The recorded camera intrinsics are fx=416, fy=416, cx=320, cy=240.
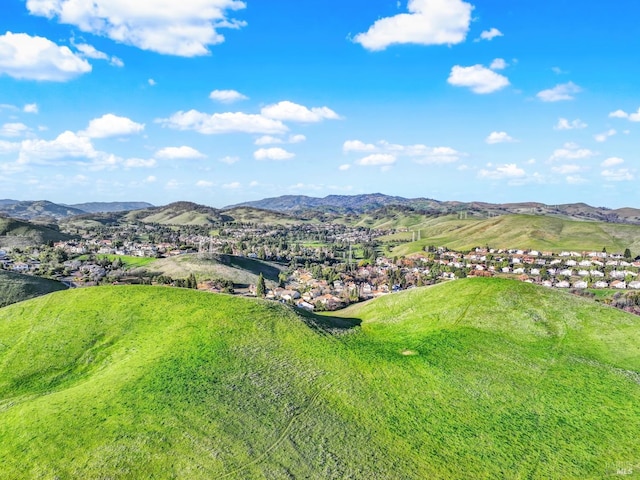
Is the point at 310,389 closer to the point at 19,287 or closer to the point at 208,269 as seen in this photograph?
the point at 19,287

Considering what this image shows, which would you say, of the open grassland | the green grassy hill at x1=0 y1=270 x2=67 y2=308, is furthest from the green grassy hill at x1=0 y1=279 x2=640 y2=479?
the open grassland

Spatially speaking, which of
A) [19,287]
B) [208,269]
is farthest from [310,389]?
[208,269]

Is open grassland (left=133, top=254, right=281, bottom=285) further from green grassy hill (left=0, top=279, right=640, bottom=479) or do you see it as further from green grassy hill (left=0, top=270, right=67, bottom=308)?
green grassy hill (left=0, top=279, right=640, bottom=479)

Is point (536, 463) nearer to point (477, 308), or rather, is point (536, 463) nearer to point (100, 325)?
point (477, 308)

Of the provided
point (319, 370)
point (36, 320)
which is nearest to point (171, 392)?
point (319, 370)

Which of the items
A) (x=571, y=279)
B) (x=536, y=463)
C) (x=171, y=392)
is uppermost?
(x=171, y=392)

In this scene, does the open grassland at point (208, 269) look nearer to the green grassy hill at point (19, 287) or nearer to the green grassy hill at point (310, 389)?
the green grassy hill at point (19, 287)
